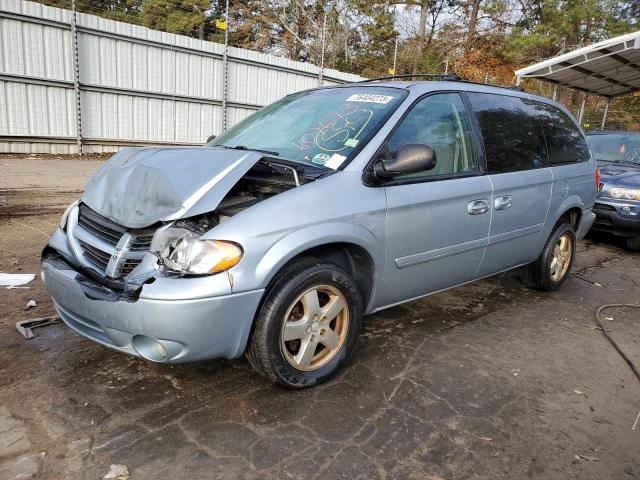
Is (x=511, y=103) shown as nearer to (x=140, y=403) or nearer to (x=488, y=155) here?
(x=488, y=155)

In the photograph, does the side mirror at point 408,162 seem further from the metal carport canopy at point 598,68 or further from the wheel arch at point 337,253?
the metal carport canopy at point 598,68

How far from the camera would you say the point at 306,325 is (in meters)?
2.58

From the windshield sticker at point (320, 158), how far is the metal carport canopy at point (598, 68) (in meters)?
8.80

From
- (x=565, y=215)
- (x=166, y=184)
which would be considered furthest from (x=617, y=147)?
(x=166, y=184)

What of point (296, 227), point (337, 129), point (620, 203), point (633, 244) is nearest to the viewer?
point (296, 227)

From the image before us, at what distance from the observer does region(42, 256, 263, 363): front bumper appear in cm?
218

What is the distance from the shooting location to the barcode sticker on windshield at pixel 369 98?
10.3 feet

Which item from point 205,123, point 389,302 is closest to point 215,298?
point 389,302

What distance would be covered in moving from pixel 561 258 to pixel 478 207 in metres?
1.75

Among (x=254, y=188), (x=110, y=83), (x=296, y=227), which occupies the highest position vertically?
(x=110, y=83)

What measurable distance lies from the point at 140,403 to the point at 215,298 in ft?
2.45

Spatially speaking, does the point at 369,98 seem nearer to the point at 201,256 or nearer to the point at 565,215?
the point at 201,256

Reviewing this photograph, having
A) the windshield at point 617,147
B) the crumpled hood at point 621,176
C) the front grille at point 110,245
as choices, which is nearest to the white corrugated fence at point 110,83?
the windshield at point 617,147

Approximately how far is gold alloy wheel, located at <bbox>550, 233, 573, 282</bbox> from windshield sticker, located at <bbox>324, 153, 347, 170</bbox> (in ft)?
8.52
